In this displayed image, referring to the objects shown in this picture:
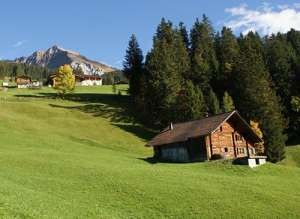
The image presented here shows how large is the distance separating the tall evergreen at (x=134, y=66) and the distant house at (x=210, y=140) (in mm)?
44718

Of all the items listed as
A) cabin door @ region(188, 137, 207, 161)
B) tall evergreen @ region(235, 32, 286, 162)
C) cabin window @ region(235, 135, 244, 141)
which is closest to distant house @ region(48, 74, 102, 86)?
tall evergreen @ region(235, 32, 286, 162)

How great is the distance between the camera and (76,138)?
76.4 metres

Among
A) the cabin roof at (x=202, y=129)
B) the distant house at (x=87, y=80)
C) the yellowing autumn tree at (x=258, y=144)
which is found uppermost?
the distant house at (x=87, y=80)

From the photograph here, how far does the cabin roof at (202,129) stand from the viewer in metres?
65.3

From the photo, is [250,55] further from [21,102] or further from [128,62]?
[21,102]

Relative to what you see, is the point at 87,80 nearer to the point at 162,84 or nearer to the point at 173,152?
the point at 162,84

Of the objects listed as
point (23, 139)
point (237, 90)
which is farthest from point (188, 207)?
point (237, 90)

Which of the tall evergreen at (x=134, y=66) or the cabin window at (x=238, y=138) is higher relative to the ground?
the tall evergreen at (x=134, y=66)

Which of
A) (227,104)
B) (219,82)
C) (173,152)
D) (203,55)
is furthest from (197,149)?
(203,55)

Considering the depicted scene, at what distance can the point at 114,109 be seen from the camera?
107m

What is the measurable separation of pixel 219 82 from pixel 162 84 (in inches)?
563

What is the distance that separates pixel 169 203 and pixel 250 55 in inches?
2706

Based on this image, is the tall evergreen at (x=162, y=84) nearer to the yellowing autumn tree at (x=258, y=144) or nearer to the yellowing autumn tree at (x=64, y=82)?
the yellowing autumn tree at (x=258, y=144)

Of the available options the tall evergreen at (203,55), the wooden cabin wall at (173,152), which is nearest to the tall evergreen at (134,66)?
the tall evergreen at (203,55)
